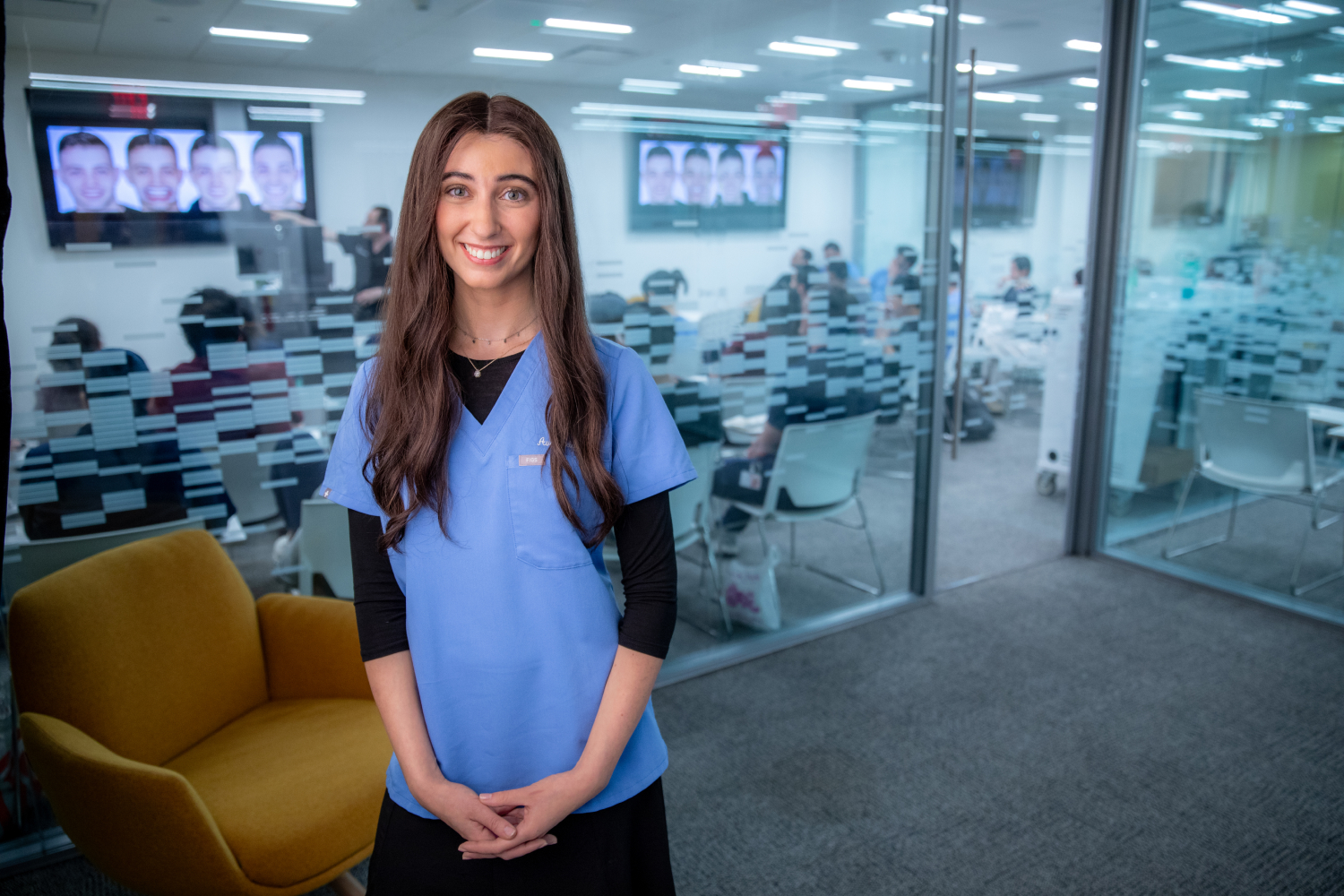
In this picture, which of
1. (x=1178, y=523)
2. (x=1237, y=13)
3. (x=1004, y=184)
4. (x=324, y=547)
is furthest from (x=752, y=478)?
(x=1237, y=13)

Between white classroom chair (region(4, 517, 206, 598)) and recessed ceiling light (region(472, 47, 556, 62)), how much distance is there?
1.54 m

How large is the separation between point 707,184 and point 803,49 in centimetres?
59

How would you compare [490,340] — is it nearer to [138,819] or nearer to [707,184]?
[138,819]

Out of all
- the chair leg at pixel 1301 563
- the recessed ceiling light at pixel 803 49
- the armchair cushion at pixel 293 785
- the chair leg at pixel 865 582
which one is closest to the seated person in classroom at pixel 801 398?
the chair leg at pixel 865 582

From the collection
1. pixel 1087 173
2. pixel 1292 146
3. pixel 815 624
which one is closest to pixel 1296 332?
pixel 1292 146

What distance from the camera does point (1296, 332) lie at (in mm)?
3635

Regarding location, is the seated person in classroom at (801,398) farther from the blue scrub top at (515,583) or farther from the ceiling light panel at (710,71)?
the blue scrub top at (515,583)

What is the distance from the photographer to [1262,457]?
383 cm

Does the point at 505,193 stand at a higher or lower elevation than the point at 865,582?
higher

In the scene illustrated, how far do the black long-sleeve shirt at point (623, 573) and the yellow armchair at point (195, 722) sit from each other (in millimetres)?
746

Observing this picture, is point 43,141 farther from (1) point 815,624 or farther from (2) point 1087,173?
(2) point 1087,173

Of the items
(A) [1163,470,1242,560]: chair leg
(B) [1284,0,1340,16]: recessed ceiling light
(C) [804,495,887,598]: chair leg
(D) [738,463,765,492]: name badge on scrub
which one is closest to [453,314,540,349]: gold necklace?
(D) [738,463,765,492]: name badge on scrub

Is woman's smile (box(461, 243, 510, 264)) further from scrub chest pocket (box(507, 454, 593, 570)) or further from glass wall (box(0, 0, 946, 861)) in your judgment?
glass wall (box(0, 0, 946, 861))

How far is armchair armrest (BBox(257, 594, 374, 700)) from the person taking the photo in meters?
2.19
